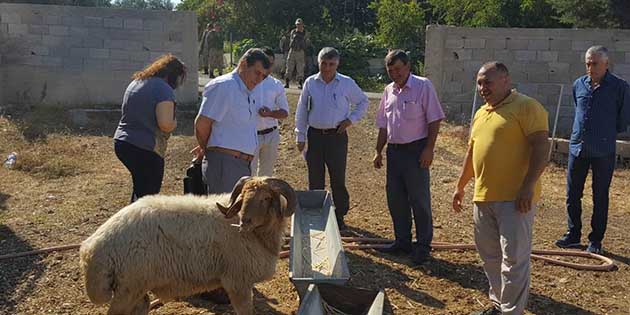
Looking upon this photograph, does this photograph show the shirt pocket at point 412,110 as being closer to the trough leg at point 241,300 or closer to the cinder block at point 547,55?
the trough leg at point 241,300

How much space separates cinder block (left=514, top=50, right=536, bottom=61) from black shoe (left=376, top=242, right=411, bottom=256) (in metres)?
8.36

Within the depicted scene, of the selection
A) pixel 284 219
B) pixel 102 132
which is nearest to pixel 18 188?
pixel 102 132

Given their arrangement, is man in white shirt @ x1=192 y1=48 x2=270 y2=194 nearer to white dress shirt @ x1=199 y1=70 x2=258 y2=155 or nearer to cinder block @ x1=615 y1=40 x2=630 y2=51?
white dress shirt @ x1=199 y1=70 x2=258 y2=155

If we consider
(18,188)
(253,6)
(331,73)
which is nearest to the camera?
(331,73)

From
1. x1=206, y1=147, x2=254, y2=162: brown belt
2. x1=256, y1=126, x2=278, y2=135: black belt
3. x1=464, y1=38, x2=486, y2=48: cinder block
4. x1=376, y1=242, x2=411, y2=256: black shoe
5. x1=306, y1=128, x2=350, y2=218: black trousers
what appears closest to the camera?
x1=206, y1=147, x2=254, y2=162: brown belt

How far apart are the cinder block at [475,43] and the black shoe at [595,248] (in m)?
7.63

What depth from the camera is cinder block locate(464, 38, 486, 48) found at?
13609 millimetres

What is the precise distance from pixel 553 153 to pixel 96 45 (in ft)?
33.8

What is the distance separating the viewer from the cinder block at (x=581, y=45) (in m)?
13.2

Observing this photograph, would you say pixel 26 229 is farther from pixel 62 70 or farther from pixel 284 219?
pixel 62 70

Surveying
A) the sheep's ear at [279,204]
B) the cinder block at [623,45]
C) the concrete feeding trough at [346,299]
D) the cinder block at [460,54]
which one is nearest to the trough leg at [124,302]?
the sheep's ear at [279,204]

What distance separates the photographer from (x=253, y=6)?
3156 centimetres

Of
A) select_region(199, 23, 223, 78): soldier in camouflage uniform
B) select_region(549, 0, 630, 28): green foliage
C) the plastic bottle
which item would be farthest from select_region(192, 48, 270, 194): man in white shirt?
select_region(549, 0, 630, 28): green foliage

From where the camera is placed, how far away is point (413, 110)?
19.7 ft
